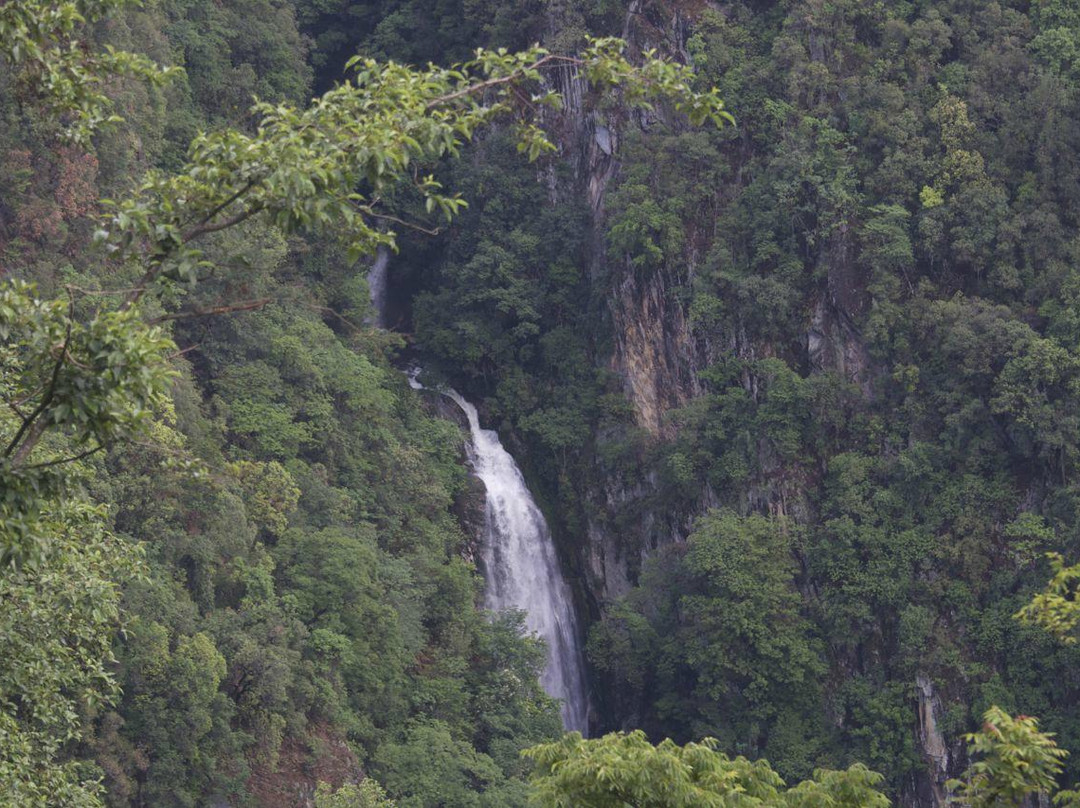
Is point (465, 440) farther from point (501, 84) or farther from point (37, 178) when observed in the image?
point (501, 84)

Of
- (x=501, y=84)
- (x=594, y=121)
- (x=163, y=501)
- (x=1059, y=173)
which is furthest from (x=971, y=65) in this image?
(x=501, y=84)

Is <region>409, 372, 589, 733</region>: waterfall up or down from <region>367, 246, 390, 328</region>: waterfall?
down

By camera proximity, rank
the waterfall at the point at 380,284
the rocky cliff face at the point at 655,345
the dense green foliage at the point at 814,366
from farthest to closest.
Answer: the waterfall at the point at 380,284, the rocky cliff face at the point at 655,345, the dense green foliage at the point at 814,366

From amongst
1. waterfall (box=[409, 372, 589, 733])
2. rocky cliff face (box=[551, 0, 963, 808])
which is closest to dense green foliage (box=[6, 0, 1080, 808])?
rocky cliff face (box=[551, 0, 963, 808])

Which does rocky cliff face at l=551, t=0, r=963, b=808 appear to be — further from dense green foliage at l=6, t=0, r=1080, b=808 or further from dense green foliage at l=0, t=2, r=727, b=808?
dense green foliage at l=0, t=2, r=727, b=808

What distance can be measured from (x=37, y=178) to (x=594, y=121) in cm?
1151

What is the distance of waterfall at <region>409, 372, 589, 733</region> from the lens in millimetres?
25469

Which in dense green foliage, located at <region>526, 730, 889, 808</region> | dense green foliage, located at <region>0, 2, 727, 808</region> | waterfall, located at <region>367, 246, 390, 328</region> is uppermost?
waterfall, located at <region>367, 246, 390, 328</region>

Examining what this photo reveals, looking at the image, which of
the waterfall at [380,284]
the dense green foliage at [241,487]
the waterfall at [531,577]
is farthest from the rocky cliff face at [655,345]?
the waterfall at [380,284]

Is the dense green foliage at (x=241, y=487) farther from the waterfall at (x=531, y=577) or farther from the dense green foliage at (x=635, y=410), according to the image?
the waterfall at (x=531, y=577)

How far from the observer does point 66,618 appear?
9039 mm

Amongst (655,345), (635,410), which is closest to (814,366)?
(655,345)

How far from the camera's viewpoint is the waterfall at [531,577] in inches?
1003

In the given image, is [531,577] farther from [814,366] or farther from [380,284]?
[380,284]
